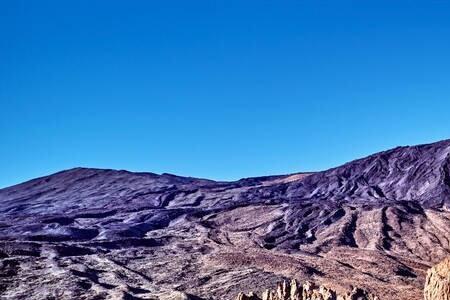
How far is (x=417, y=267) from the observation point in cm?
3681

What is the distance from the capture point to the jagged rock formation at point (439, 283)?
34.7 feet

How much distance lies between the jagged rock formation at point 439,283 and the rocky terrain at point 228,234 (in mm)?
16855

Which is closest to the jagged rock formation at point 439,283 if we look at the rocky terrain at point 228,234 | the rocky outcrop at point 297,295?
the rocky outcrop at point 297,295

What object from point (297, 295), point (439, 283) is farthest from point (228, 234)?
point (439, 283)

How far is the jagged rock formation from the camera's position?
416 inches

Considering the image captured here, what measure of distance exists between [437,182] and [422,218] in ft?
49.2

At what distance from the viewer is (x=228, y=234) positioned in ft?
169

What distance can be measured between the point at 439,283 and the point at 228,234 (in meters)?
41.3

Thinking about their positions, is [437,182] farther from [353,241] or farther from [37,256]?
[37,256]

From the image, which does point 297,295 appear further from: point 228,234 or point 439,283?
point 228,234

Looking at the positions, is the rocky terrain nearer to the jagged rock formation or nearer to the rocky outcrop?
the rocky outcrop

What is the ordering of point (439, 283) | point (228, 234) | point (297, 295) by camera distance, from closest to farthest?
point (439, 283) < point (297, 295) < point (228, 234)

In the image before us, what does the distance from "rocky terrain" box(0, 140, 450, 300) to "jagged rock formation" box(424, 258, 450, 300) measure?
16855 millimetres

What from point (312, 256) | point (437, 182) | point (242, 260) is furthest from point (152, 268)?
point (437, 182)
